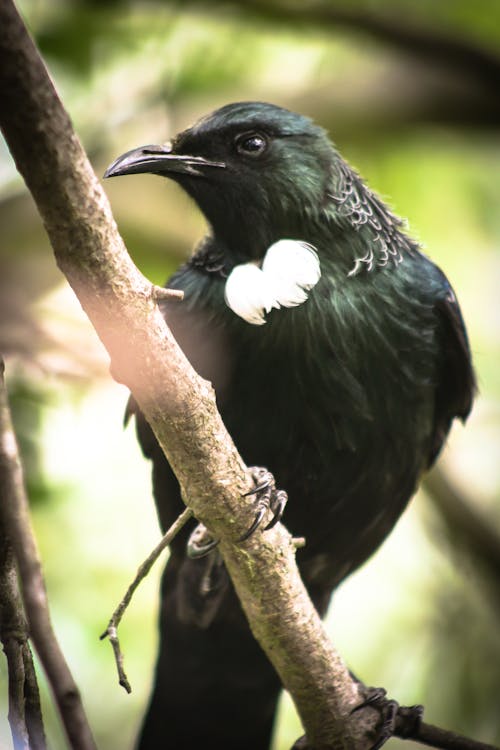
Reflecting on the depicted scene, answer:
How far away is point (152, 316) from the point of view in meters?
2.63

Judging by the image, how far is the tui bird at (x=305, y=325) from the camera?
3992mm

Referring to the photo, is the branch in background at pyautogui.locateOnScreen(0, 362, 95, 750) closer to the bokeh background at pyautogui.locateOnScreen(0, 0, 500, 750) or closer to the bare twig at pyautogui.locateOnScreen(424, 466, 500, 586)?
the bokeh background at pyautogui.locateOnScreen(0, 0, 500, 750)

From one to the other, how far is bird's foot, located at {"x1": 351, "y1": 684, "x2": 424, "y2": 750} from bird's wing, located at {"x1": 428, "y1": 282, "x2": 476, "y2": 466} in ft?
3.89

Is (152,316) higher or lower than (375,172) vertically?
lower

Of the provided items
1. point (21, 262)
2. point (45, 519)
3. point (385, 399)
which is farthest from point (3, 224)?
point (385, 399)

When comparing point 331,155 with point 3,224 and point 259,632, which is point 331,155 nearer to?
point 259,632

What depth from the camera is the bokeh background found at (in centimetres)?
596

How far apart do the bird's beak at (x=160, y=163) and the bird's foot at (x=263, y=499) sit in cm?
121

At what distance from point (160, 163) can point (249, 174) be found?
14.7 inches

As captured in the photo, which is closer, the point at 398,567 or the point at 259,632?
the point at 259,632

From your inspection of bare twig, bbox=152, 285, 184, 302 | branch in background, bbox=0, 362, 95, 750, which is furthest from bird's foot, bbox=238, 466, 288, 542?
branch in background, bbox=0, 362, 95, 750

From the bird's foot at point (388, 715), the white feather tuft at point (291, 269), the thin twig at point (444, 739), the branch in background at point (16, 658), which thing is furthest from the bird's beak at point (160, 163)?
the thin twig at point (444, 739)

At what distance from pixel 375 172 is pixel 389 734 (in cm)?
424

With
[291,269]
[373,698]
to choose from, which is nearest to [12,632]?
[373,698]
